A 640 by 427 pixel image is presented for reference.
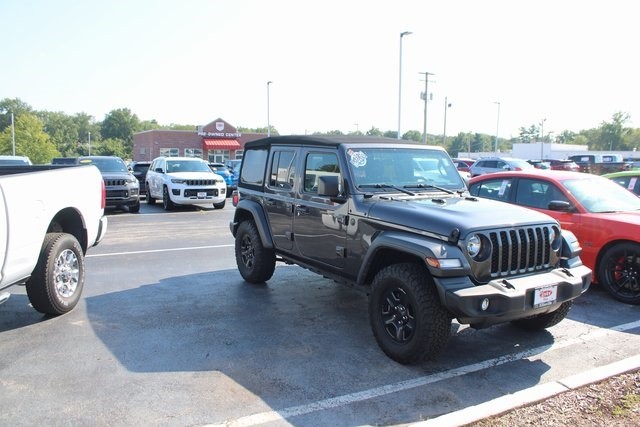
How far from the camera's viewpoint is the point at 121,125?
5138 inches

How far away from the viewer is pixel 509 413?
3605mm

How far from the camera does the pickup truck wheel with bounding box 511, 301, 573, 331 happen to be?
5.02 meters

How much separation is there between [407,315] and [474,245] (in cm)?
82

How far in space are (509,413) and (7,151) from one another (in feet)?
311

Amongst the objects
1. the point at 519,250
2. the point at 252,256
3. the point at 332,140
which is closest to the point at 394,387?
the point at 519,250

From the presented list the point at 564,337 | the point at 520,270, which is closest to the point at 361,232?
the point at 520,270

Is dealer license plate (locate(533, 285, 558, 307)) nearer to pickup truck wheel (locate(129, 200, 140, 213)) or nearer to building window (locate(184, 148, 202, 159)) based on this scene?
pickup truck wheel (locate(129, 200, 140, 213))

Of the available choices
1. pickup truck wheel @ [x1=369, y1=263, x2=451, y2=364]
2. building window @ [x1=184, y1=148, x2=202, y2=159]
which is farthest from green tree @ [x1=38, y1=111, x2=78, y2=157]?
pickup truck wheel @ [x1=369, y1=263, x2=451, y2=364]

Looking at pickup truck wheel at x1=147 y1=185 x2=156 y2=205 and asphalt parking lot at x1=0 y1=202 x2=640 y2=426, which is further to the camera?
pickup truck wheel at x1=147 y1=185 x2=156 y2=205

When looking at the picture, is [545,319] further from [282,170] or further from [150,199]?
[150,199]

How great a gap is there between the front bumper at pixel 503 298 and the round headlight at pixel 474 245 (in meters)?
0.27

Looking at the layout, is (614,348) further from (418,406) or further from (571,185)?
(571,185)

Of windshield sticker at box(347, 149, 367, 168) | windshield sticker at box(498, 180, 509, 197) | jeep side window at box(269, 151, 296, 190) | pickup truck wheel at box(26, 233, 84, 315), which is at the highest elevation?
windshield sticker at box(347, 149, 367, 168)

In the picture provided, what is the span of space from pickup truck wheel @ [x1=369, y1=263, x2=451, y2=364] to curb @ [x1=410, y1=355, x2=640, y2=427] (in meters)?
0.66
